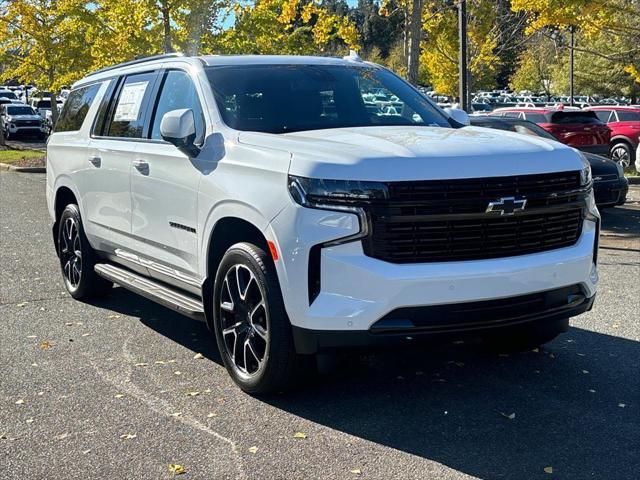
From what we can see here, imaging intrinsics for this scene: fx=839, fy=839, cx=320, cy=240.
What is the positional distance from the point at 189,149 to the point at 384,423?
6.89ft

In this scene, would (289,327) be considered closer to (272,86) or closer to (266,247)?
(266,247)

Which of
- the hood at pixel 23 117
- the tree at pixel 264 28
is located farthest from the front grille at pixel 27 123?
the tree at pixel 264 28

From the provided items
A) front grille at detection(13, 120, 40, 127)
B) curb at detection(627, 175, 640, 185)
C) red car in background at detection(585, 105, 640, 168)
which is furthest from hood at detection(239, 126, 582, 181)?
front grille at detection(13, 120, 40, 127)

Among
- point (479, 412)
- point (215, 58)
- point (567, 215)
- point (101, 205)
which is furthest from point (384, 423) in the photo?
point (101, 205)

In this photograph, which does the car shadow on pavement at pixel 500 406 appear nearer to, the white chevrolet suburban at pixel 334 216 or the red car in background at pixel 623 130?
the white chevrolet suburban at pixel 334 216

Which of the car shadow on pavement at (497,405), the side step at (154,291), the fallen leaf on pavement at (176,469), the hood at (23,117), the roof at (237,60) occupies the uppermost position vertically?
the roof at (237,60)

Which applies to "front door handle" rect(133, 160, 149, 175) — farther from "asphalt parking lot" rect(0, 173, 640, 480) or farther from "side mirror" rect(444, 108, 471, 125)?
"side mirror" rect(444, 108, 471, 125)

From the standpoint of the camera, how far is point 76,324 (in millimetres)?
6723

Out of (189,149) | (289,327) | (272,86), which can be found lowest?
(289,327)

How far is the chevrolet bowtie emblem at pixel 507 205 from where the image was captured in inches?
172

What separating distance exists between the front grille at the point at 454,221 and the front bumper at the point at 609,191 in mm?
7696

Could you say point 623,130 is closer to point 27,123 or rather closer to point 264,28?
point 264,28

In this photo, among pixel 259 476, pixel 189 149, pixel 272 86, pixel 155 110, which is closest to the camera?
pixel 259 476

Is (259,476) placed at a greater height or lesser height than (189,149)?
lesser
